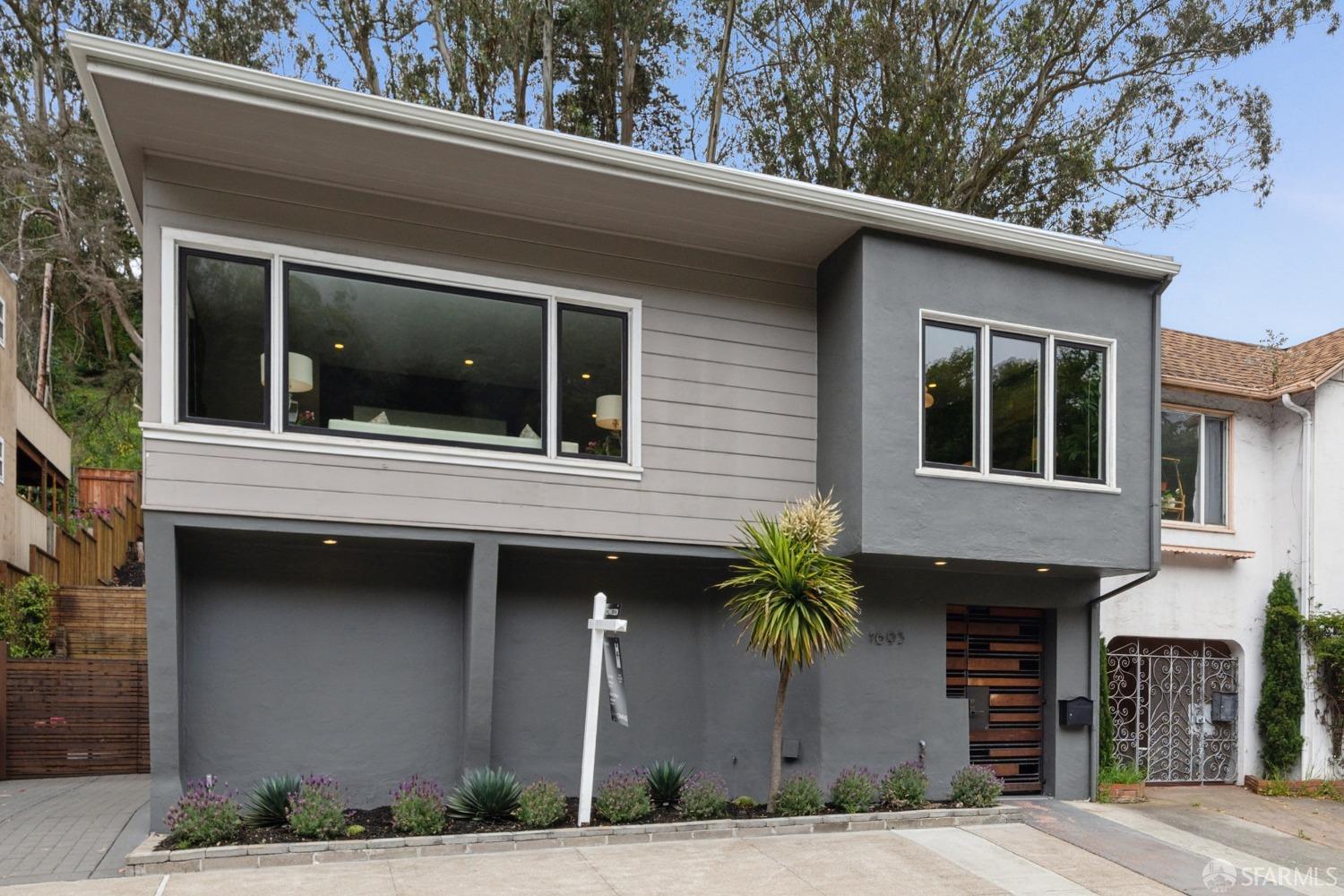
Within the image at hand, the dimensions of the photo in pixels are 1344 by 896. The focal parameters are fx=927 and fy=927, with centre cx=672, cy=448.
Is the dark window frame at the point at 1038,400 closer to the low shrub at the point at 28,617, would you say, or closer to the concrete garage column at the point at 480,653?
the concrete garage column at the point at 480,653

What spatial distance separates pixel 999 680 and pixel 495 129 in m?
7.52

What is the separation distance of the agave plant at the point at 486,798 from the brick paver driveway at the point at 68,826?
7.71 feet

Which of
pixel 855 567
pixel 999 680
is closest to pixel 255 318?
pixel 855 567

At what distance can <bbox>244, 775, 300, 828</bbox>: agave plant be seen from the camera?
7.11 metres

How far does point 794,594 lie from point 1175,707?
656cm

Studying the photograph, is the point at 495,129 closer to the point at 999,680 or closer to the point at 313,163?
the point at 313,163

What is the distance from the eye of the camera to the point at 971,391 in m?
8.98

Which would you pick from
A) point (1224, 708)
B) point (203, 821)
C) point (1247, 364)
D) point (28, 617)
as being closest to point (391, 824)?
point (203, 821)

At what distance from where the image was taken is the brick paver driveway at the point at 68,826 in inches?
251

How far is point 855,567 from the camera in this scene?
9.12m

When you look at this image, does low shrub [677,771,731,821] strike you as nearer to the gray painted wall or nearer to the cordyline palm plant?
the cordyline palm plant

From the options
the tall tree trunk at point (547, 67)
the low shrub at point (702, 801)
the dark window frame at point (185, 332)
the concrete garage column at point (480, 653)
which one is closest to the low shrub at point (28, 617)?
the dark window frame at point (185, 332)

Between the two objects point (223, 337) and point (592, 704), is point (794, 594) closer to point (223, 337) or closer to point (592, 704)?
point (592, 704)

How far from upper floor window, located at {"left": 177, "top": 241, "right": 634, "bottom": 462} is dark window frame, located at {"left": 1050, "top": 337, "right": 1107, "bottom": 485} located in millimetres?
4272
